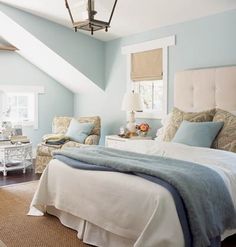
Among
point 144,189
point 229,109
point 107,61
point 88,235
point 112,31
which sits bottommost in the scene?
point 88,235

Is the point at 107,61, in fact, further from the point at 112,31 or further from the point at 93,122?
the point at 93,122

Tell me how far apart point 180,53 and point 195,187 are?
2.85m

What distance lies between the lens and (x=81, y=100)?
6.91 m

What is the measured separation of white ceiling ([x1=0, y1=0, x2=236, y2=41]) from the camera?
410 cm

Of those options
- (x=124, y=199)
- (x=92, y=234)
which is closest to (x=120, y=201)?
(x=124, y=199)

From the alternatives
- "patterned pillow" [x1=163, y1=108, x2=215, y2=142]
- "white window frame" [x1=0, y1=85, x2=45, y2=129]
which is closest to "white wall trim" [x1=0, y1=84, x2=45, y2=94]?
"white window frame" [x1=0, y1=85, x2=45, y2=129]

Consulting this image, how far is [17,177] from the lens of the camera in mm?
5184

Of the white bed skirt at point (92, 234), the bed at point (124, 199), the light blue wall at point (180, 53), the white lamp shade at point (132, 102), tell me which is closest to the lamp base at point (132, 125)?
the white lamp shade at point (132, 102)

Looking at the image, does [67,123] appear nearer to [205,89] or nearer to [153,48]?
[153,48]

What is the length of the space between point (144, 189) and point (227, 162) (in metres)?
0.88

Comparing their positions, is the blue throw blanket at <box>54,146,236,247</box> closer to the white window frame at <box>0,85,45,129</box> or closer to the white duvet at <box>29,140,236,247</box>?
the white duvet at <box>29,140,236,247</box>

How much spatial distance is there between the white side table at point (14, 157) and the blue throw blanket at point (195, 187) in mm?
2790

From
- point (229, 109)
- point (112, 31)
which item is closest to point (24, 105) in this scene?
point (112, 31)

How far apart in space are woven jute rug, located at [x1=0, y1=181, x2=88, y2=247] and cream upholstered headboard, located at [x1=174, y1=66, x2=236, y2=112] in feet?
7.42
